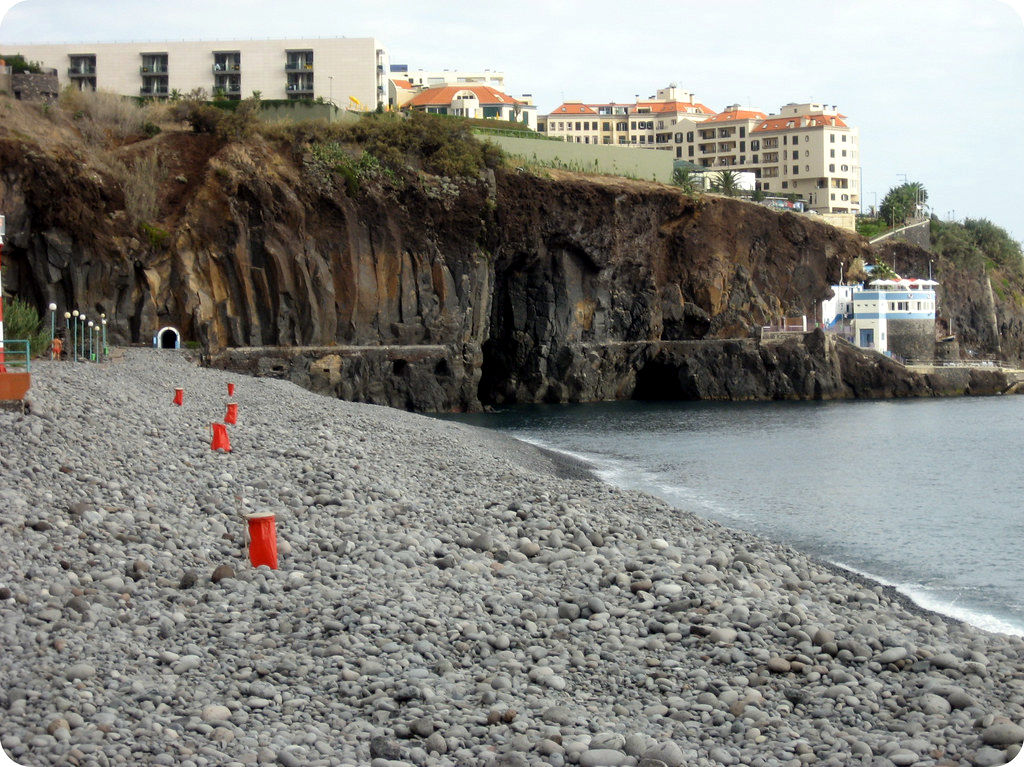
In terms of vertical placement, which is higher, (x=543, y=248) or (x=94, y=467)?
(x=543, y=248)

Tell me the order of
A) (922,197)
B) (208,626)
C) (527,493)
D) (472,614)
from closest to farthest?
1. (208,626)
2. (472,614)
3. (527,493)
4. (922,197)

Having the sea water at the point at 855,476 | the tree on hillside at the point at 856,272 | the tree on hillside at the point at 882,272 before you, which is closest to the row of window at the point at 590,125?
the tree on hillside at the point at 882,272

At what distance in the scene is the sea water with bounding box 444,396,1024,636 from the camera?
19.2 metres

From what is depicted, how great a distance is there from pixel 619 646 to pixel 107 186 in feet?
158

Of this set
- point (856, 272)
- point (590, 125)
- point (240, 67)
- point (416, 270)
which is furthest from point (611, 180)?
point (590, 125)

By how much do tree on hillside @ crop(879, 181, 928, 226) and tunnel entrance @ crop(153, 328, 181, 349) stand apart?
81574 mm

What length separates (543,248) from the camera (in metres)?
64.8

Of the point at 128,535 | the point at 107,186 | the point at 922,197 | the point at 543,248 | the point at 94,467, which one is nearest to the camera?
the point at 128,535

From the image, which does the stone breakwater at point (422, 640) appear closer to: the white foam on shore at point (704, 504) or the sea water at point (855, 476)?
the white foam on shore at point (704, 504)

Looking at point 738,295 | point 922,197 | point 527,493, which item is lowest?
point 527,493

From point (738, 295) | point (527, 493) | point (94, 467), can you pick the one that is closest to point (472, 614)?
point (94, 467)

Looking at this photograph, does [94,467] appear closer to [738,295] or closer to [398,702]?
[398,702]

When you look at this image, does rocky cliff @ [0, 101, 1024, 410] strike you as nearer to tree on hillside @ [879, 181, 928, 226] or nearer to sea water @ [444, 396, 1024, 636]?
sea water @ [444, 396, 1024, 636]

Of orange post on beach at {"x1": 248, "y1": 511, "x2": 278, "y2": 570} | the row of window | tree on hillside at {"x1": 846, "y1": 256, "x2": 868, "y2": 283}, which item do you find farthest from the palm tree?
orange post on beach at {"x1": 248, "y1": 511, "x2": 278, "y2": 570}
